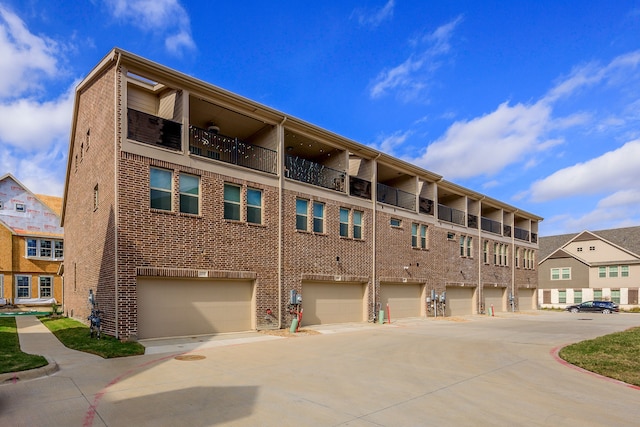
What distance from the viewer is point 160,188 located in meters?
14.2

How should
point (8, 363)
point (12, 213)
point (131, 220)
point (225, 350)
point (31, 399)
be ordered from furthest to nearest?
point (12, 213)
point (131, 220)
point (225, 350)
point (8, 363)
point (31, 399)

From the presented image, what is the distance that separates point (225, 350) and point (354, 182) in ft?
40.3

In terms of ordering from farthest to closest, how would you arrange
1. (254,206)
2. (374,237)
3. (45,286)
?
(45,286) → (374,237) → (254,206)

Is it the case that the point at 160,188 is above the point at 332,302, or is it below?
above

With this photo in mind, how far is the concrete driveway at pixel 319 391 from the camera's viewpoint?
606 centimetres

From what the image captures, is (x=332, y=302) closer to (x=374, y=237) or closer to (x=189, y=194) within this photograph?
(x=374, y=237)

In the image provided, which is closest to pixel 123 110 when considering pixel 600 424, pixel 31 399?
pixel 31 399

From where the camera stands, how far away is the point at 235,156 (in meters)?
17.3

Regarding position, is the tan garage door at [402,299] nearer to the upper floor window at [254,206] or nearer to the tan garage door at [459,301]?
the tan garage door at [459,301]

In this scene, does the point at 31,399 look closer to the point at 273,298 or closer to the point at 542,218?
the point at 273,298

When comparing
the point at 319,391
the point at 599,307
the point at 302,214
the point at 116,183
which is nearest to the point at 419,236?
the point at 302,214

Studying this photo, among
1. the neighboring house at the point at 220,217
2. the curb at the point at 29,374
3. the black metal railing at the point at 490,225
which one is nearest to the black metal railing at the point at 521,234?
the black metal railing at the point at 490,225

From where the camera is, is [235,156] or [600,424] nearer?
[600,424]

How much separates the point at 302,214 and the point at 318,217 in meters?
1.06
